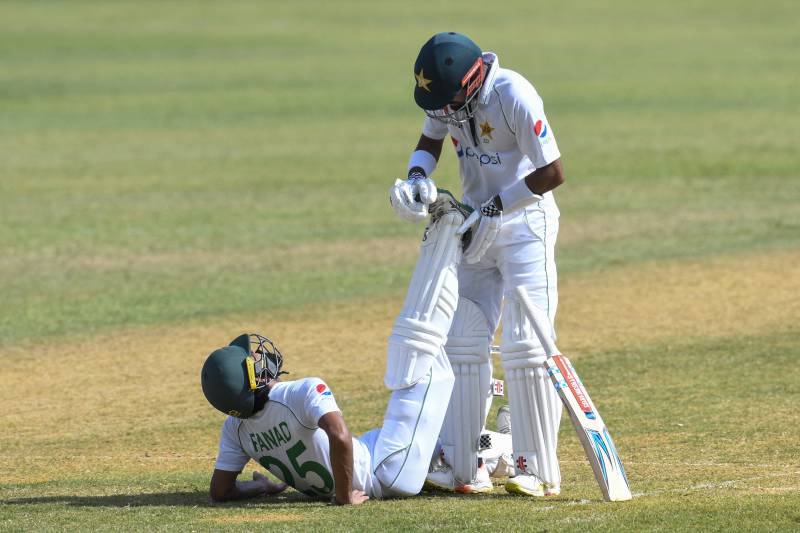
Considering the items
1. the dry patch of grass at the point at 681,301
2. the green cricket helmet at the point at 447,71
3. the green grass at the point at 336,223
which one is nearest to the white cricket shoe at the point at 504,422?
the green grass at the point at 336,223

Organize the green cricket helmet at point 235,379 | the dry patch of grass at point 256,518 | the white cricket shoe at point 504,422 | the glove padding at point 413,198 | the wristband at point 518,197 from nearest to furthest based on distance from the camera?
the dry patch of grass at point 256,518, the green cricket helmet at point 235,379, the glove padding at point 413,198, the wristband at point 518,197, the white cricket shoe at point 504,422

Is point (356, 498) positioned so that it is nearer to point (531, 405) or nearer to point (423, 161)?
point (531, 405)

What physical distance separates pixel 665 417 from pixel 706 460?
1095 millimetres

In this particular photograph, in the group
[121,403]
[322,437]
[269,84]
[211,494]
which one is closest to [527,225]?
[322,437]

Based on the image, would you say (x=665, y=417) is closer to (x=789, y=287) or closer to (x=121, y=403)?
(x=121, y=403)

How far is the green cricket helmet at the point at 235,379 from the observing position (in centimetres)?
614

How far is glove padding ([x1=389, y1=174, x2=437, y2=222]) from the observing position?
6.46 metres

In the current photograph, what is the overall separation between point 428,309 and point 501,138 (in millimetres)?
958

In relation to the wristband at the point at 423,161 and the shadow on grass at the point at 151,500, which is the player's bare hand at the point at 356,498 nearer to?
the shadow on grass at the point at 151,500

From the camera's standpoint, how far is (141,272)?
13461 millimetres

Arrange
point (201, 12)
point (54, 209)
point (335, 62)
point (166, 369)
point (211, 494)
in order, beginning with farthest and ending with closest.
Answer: point (201, 12) → point (335, 62) → point (54, 209) → point (166, 369) → point (211, 494)

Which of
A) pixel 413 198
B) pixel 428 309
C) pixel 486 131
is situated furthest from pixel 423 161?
pixel 428 309

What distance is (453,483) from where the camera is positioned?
6.70m

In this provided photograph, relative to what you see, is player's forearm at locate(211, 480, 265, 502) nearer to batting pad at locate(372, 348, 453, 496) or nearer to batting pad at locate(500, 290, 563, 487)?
batting pad at locate(372, 348, 453, 496)
